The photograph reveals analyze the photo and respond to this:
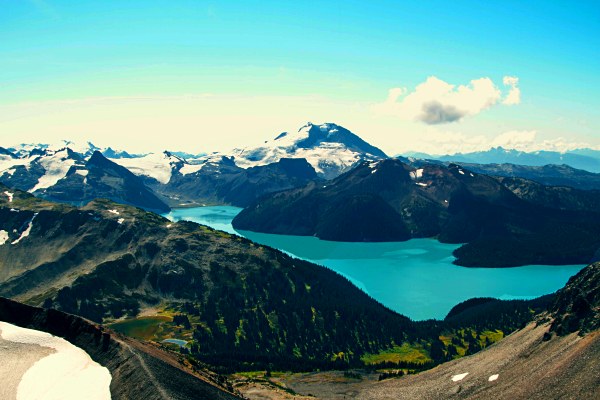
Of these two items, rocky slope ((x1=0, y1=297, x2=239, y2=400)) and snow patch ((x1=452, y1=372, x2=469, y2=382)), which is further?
snow patch ((x1=452, y1=372, x2=469, y2=382))

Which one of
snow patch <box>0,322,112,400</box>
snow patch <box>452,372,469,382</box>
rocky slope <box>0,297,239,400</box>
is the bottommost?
snow patch <box>452,372,469,382</box>

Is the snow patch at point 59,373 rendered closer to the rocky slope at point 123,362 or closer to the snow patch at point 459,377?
the rocky slope at point 123,362

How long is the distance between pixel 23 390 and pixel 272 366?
95.2 m

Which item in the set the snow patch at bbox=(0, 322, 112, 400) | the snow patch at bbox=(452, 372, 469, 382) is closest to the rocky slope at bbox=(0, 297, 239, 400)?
the snow patch at bbox=(0, 322, 112, 400)

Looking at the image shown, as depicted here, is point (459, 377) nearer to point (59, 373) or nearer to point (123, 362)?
point (123, 362)

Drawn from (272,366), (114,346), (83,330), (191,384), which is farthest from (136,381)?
(272,366)

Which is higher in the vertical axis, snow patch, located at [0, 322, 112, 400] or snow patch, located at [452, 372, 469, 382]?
snow patch, located at [0, 322, 112, 400]

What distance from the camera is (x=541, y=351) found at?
9500 cm

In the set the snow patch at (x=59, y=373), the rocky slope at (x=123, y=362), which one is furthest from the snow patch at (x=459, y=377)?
the snow patch at (x=59, y=373)

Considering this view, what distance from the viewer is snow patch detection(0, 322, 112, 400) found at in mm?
71125

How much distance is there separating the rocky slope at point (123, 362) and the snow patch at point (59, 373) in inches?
53.4

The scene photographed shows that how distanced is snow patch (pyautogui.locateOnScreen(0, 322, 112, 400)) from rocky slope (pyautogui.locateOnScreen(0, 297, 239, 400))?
136 cm

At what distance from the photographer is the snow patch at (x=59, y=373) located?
71.1m

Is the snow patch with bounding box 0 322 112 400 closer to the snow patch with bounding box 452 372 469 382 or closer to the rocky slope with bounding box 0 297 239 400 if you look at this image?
the rocky slope with bounding box 0 297 239 400
